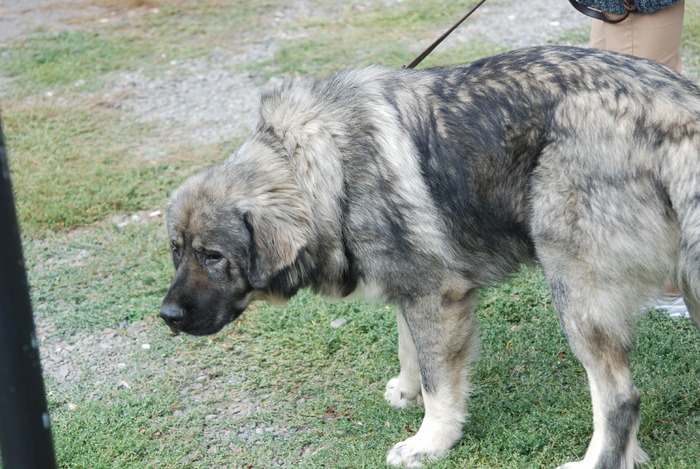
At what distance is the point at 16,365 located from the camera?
66.2 inches

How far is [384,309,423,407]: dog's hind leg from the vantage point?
13.6 feet

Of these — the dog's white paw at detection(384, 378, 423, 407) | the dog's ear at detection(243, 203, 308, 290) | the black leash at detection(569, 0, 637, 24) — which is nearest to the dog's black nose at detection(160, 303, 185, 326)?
the dog's ear at detection(243, 203, 308, 290)

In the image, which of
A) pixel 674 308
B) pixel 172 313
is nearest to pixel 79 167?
pixel 172 313

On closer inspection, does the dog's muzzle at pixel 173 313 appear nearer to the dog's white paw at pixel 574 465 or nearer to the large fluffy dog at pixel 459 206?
the large fluffy dog at pixel 459 206

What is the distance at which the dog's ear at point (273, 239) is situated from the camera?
11.4 ft

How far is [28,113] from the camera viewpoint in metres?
8.20

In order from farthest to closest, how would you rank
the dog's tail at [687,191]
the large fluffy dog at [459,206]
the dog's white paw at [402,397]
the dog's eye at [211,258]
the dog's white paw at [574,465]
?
the dog's white paw at [402,397] → the dog's eye at [211,258] → the dog's white paw at [574,465] → the large fluffy dog at [459,206] → the dog's tail at [687,191]

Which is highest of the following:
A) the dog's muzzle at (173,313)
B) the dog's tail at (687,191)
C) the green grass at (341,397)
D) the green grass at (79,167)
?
the dog's tail at (687,191)

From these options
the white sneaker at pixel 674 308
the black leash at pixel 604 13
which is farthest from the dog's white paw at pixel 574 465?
the black leash at pixel 604 13

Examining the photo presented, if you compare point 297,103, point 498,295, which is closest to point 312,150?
point 297,103

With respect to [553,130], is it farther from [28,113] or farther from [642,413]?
[28,113]

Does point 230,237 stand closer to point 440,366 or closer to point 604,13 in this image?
point 440,366

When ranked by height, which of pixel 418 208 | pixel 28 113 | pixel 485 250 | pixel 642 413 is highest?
pixel 418 208

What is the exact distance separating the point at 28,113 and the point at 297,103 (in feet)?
18.2
